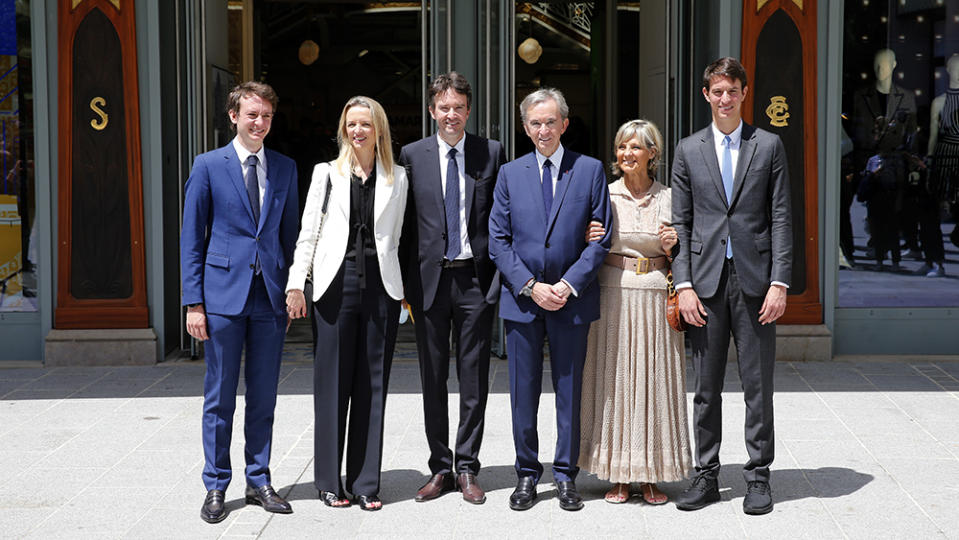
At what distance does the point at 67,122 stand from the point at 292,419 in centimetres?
300

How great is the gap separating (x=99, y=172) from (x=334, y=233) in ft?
12.6

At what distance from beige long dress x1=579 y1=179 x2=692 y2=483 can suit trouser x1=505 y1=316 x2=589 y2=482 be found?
103mm

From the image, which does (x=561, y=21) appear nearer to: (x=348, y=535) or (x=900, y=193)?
(x=900, y=193)

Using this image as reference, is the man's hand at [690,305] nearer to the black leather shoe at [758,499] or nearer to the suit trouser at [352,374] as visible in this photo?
the black leather shoe at [758,499]

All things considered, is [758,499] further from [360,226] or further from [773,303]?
[360,226]

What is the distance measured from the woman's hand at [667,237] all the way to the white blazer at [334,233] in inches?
45.5

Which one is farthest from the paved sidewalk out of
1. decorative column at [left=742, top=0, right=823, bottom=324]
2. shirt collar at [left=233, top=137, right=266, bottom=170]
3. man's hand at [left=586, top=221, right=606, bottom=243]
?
decorative column at [left=742, top=0, right=823, bottom=324]

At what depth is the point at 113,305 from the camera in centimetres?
809

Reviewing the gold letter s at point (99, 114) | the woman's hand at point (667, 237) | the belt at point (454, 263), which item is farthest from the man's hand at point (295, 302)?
the gold letter s at point (99, 114)

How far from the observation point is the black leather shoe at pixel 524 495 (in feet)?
15.9

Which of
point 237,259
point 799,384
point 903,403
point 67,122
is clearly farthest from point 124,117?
point 903,403

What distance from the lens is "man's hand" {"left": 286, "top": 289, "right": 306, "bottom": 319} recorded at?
480cm

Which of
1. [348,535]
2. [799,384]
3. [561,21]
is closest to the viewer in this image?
[348,535]

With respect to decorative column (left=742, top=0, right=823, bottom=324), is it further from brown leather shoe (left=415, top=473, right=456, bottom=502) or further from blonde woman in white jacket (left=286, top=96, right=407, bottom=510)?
brown leather shoe (left=415, top=473, right=456, bottom=502)
